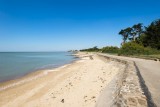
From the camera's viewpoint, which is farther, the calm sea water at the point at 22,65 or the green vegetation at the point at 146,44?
the green vegetation at the point at 146,44

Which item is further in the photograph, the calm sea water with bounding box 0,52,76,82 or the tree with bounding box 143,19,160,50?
the tree with bounding box 143,19,160,50

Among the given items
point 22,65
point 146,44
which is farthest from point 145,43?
point 22,65

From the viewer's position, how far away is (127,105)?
14.2 feet

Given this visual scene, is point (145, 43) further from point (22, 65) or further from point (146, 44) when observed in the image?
point (22, 65)

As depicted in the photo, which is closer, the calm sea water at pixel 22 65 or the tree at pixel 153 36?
the calm sea water at pixel 22 65

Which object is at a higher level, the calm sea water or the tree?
the tree

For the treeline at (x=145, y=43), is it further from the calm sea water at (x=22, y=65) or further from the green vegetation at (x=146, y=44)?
the calm sea water at (x=22, y=65)

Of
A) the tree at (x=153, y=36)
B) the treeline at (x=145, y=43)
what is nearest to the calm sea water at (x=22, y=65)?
the treeline at (x=145, y=43)

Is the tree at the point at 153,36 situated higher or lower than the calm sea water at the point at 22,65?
higher

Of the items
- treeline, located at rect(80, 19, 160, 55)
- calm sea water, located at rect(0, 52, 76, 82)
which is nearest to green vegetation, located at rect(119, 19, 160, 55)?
treeline, located at rect(80, 19, 160, 55)

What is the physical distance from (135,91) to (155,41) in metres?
46.6

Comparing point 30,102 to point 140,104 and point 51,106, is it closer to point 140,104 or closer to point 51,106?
point 51,106

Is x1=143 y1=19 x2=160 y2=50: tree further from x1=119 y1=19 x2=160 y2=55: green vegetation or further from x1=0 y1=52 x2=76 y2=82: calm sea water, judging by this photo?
x1=0 y1=52 x2=76 y2=82: calm sea water

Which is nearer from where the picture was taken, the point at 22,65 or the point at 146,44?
the point at 22,65
